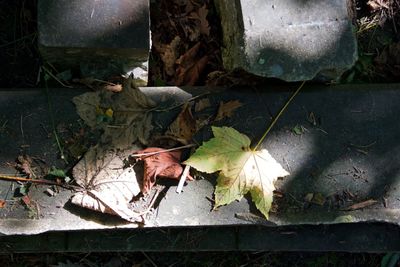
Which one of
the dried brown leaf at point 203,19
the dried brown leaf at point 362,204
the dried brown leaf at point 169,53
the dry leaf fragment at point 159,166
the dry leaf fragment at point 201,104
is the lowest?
the dried brown leaf at point 362,204

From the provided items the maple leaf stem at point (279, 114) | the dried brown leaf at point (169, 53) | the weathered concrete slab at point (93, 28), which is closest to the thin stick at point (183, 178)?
the maple leaf stem at point (279, 114)

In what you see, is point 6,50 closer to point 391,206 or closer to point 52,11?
point 52,11

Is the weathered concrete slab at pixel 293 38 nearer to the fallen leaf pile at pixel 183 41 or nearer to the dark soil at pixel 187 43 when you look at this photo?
the dark soil at pixel 187 43

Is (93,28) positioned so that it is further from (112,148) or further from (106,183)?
(106,183)

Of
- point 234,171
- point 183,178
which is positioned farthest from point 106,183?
point 234,171

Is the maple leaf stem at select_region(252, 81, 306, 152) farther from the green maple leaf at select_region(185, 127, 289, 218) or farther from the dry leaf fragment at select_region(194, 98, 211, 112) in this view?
the dry leaf fragment at select_region(194, 98, 211, 112)

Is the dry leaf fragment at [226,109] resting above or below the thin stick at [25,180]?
above
